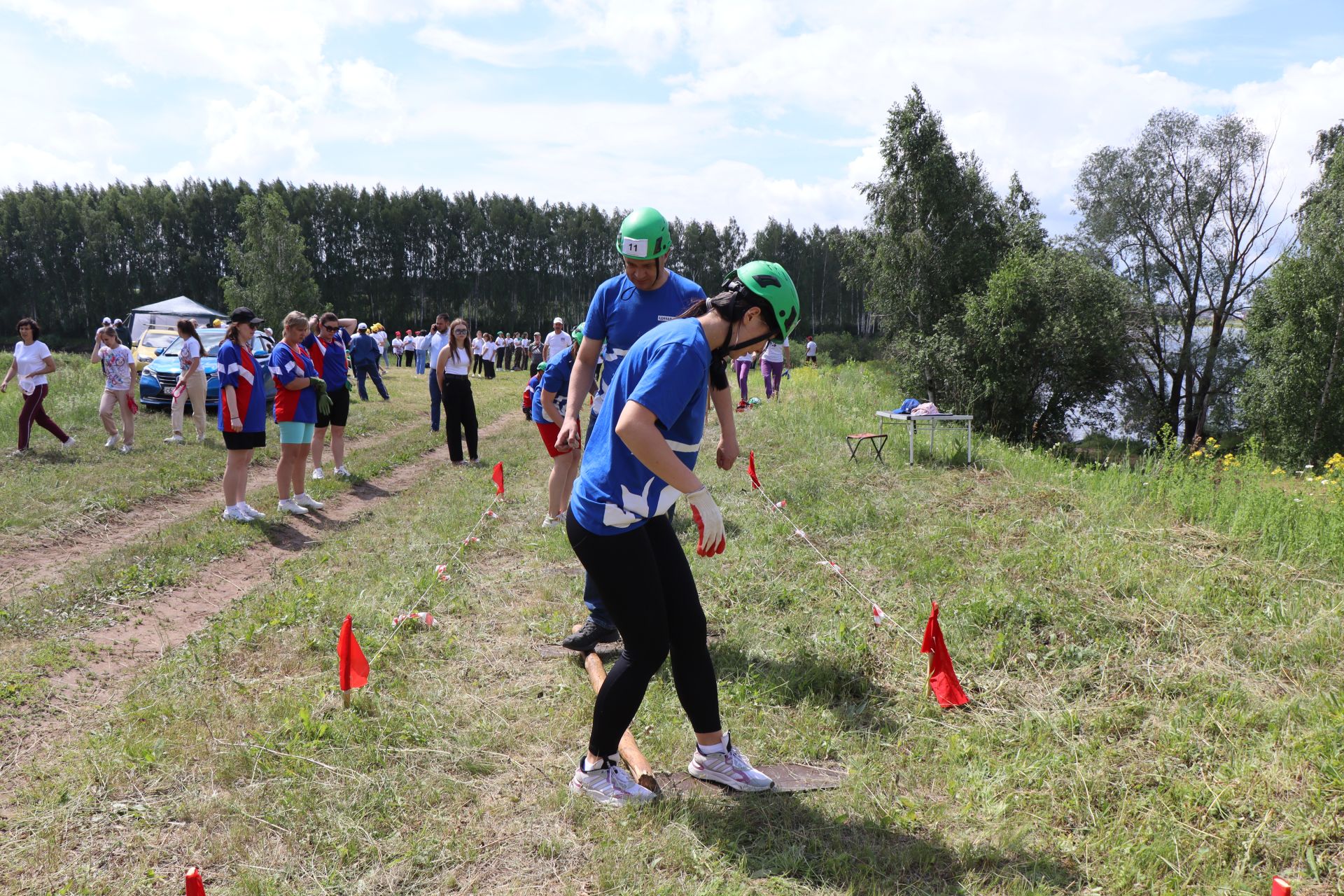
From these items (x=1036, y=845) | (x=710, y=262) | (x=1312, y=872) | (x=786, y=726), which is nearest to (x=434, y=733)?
(x=786, y=726)

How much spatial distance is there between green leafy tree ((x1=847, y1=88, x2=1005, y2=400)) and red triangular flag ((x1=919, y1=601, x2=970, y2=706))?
31.9 meters

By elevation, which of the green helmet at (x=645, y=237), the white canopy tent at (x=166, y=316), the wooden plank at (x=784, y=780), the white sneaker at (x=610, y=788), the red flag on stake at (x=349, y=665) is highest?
the green helmet at (x=645, y=237)

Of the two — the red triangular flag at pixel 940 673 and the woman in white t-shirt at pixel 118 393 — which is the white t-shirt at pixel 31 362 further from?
the red triangular flag at pixel 940 673

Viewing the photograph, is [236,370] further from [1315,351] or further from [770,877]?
[1315,351]

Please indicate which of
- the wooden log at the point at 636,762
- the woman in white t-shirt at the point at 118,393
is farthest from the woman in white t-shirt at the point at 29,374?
the wooden log at the point at 636,762

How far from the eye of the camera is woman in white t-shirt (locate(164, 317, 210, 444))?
1176cm

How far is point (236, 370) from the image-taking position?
754cm

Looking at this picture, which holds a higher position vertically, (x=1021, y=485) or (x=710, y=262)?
(x=710, y=262)

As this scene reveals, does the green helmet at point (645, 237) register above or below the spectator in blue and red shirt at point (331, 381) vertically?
above

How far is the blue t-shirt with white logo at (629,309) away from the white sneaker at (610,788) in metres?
2.07

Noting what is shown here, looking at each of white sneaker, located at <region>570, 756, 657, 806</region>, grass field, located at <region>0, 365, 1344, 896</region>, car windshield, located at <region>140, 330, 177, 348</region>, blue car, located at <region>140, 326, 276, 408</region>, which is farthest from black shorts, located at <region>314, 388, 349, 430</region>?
car windshield, located at <region>140, 330, 177, 348</region>

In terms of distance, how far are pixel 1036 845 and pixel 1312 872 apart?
0.83m

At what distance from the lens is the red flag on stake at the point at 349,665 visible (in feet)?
12.2

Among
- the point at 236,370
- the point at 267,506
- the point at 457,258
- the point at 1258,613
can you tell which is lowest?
the point at 267,506
